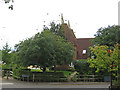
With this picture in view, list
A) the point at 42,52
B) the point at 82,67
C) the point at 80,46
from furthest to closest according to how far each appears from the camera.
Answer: the point at 80,46 → the point at 82,67 → the point at 42,52

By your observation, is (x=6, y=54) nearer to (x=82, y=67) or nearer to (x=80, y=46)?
(x=82, y=67)

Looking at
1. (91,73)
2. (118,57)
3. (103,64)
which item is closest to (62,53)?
(91,73)

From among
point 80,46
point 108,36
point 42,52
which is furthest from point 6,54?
point 80,46

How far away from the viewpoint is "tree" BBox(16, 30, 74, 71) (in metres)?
20.2

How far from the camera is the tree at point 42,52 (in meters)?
20.2

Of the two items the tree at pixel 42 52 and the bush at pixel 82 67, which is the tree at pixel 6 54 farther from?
the bush at pixel 82 67

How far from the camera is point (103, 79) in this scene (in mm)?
23281

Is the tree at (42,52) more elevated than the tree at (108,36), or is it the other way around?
the tree at (108,36)

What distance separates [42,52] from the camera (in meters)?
20.4

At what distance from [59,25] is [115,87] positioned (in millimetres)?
29311

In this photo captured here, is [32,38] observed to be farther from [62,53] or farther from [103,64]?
[103,64]

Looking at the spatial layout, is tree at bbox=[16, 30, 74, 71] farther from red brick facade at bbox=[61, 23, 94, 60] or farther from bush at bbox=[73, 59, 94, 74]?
red brick facade at bbox=[61, 23, 94, 60]

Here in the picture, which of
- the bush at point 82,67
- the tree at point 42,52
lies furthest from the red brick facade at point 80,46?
the tree at point 42,52

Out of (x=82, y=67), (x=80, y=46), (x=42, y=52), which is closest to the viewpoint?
(x=42, y=52)
